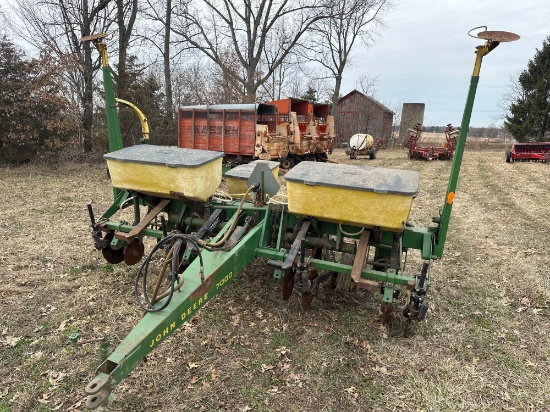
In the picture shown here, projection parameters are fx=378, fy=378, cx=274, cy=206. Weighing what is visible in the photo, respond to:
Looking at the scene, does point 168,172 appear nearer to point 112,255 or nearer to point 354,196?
point 112,255

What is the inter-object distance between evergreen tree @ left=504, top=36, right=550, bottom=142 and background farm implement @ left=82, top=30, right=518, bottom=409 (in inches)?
1050

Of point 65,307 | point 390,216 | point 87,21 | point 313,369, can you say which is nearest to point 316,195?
point 390,216

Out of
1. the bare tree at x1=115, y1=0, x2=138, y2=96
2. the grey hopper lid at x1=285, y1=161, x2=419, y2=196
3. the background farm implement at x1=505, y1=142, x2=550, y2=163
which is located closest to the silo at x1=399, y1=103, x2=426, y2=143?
the background farm implement at x1=505, y1=142, x2=550, y2=163

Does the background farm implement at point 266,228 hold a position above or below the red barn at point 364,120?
below

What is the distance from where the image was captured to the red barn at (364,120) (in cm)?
3050

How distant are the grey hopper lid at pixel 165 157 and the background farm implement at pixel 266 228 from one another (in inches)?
0.4

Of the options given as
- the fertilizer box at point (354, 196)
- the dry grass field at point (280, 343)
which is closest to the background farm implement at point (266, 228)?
the fertilizer box at point (354, 196)

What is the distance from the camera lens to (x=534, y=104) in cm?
2484

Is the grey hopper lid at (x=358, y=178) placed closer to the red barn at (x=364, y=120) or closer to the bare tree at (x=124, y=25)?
the bare tree at (x=124, y=25)

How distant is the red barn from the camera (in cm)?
3050

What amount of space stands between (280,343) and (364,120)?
29.1m

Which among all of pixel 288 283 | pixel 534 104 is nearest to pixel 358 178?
pixel 288 283

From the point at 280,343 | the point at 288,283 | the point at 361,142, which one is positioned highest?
the point at 361,142

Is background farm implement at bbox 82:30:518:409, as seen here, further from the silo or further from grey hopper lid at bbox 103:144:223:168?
the silo
